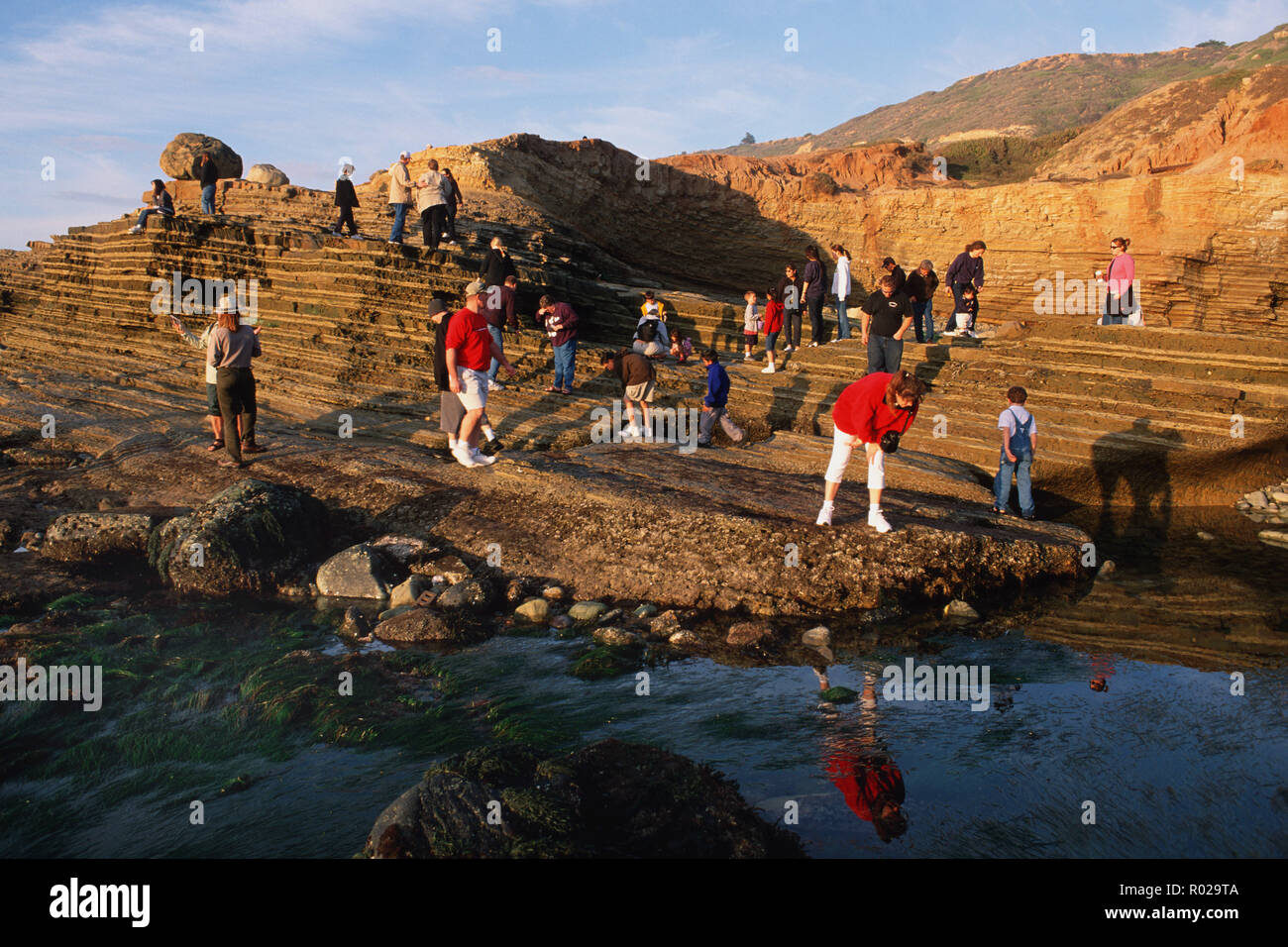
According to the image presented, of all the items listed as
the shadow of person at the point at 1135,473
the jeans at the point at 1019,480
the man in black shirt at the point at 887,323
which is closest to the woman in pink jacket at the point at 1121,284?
the shadow of person at the point at 1135,473

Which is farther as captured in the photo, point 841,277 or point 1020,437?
point 841,277

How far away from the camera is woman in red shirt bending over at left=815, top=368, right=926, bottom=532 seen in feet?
25.3

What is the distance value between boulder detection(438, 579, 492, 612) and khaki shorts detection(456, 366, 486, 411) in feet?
9.37

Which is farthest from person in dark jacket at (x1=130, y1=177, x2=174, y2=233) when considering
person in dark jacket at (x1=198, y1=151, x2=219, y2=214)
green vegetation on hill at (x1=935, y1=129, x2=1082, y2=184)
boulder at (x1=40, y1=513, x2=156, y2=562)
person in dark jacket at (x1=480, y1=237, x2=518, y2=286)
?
green vegetation on hill at (x1=935, y1=129, x2=1082, y2=184)

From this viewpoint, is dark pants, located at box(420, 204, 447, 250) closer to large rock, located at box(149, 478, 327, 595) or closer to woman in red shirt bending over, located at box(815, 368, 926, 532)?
large rock, located at box(149, 478, 327, 595)

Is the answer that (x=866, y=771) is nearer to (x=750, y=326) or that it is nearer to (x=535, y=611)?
(x=535, y=611)

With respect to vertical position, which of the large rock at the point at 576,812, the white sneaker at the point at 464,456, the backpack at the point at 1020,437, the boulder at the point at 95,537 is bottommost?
the large rock at the point at 576,812

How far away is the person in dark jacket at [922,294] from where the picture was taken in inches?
569

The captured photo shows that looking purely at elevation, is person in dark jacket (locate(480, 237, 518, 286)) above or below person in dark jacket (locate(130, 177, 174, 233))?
below

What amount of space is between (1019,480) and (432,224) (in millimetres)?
13009

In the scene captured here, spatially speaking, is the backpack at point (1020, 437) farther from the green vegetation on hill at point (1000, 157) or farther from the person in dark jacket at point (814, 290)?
the green vegetation on hill at point (1000, 157)

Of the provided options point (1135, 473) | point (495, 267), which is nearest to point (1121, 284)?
point (1135, 473)

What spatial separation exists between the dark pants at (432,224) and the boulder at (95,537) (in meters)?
10.0

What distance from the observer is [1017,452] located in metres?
10.1
